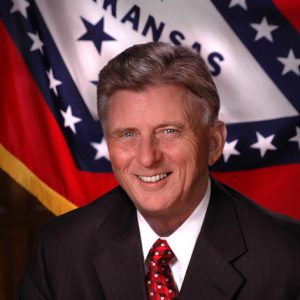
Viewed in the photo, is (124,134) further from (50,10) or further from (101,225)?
(50,10)

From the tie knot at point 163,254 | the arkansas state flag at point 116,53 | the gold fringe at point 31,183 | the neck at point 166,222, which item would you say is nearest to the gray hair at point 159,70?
the neck at point 166,222

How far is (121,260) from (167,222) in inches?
8.7

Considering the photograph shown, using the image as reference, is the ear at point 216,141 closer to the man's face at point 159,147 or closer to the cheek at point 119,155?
the man's face at point 159,147

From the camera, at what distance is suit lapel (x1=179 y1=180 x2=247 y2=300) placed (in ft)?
6.81

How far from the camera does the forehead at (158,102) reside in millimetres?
2016

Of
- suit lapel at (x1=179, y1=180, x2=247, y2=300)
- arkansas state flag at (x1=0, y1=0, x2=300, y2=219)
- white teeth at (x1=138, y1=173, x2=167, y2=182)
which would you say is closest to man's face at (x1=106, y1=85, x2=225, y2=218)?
white teeth at (x1=138, y1=173, x2=167, y2=182)

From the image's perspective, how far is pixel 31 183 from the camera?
11.1ft

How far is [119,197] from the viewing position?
2428 millimetres

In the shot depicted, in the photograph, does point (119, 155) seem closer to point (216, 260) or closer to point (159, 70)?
point (159, 70)

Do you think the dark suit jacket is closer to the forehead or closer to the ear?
the ear

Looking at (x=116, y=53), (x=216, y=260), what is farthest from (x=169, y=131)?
(x=116, y=53)

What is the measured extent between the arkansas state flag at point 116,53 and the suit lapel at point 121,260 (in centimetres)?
102

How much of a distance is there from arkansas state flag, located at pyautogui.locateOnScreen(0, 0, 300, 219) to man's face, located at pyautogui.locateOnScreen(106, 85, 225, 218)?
3.56 feet

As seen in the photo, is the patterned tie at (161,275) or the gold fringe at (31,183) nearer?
the patterned tie at (161,275)
